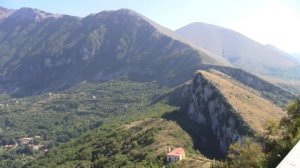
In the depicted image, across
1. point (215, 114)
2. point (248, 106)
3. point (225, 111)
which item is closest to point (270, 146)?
point (225, 111)

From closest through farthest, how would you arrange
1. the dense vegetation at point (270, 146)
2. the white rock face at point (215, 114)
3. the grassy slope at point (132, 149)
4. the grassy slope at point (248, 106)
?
the dense vegetation at point (270, 146) → the grassy slope at point (132, 149) → the white rock face at point (215, 114) → the grassy slope at point (248, 106)

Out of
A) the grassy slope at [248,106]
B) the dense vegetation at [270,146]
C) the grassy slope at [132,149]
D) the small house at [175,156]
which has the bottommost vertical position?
the grassy slope at [132,149]

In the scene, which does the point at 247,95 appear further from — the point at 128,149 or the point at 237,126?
the point at 128,149

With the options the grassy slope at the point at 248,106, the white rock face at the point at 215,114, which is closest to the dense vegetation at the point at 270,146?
the white rock face at the point at 215,114

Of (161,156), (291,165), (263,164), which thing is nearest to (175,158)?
(161,156)

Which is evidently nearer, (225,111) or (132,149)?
(132,149)

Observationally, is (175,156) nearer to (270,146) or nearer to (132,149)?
(132,149)

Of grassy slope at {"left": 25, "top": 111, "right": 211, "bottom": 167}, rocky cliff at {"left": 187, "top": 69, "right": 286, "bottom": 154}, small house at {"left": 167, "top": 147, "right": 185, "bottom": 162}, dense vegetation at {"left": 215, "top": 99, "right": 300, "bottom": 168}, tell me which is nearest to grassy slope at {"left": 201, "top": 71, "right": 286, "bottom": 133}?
rocky cliff at {"left": 187, "top": 69, "right": 286, "bottom": 154}

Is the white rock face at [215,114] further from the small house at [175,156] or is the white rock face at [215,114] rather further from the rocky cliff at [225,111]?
the small house at [175,156]
